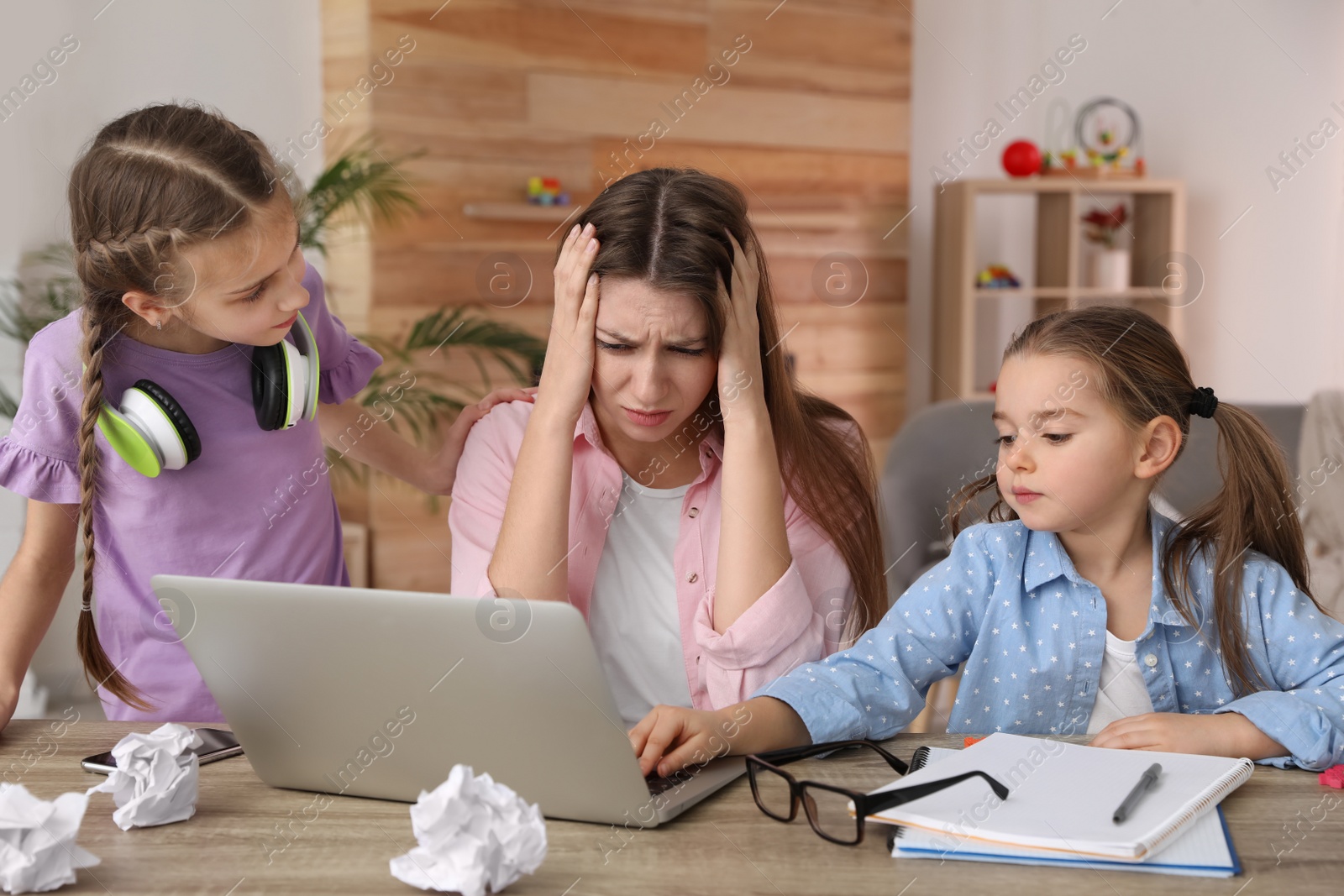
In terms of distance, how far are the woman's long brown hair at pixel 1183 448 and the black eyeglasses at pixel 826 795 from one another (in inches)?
17.2

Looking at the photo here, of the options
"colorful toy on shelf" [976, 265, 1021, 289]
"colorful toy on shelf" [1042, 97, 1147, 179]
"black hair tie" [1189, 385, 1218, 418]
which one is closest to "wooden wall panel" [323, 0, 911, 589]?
"colorful toy on shelf" [976, 265, 1021, 289]

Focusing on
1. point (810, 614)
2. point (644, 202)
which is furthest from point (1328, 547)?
point (644, 202)

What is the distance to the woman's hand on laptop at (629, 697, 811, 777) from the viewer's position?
955mm

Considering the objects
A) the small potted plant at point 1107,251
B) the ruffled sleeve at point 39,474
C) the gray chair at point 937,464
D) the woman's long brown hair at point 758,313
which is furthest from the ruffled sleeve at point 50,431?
the small potted plant at point 1107,251

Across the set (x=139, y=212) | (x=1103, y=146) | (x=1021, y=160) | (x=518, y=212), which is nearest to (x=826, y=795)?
(x=139, y=212)

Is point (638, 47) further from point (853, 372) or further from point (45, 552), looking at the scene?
point (45, 552)

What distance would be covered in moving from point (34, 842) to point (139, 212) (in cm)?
67

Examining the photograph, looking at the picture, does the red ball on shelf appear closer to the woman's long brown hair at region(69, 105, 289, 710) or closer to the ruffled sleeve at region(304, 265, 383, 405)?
the ruffled sleeve at region(304, 265, 383, 405)

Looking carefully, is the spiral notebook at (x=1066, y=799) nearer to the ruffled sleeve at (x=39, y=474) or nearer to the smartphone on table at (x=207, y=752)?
the smartphone on table at (x=207, y=752)

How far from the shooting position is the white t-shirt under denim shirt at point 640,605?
1402 millimetres

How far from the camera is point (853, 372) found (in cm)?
469

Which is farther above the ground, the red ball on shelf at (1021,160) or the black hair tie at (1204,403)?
the red ball on shelf at (1021,160)

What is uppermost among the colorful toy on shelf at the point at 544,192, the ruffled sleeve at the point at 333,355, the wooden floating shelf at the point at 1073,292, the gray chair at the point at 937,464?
the colorful toy on shelf at the point at 544,192

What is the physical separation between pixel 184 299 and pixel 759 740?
73 cm
